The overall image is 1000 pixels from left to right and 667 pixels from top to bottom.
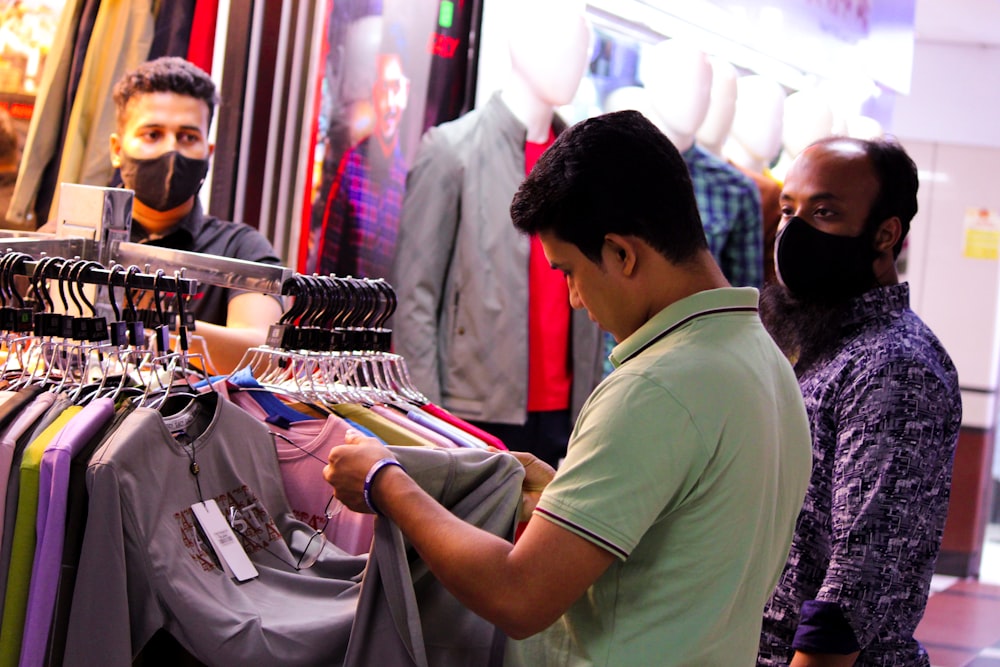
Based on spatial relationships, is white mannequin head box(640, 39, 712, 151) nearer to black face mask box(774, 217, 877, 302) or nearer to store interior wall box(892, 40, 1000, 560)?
black face mask box(774, 217, 877, 302)

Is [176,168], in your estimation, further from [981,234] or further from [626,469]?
[981,234]

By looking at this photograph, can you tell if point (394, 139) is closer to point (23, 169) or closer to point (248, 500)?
point (23, 169)

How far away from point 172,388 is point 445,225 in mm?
1976

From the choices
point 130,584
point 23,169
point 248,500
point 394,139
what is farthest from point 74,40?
point 130,584

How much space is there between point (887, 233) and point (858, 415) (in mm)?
377

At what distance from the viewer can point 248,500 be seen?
5.82 ft

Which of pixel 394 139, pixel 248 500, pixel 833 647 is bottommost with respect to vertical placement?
pixel 833 647

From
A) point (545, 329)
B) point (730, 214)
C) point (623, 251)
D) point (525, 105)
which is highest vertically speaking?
point (525, 105)

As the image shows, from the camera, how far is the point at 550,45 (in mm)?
3703

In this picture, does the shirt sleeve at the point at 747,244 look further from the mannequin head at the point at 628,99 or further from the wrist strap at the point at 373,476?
the wrist strap at the point at 373,476

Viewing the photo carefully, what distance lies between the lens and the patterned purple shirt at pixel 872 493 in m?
1.81

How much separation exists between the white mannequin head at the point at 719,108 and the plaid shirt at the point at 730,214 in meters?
0.22

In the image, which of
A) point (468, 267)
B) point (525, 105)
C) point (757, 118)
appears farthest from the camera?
point (757, 118)

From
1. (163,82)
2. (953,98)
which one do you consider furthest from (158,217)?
(953,98)
